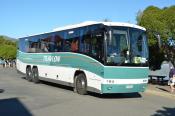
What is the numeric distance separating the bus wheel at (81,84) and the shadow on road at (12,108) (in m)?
3.30

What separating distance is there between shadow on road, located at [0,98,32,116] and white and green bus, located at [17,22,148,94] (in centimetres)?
349

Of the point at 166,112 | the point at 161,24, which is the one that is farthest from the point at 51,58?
the point at 166,112

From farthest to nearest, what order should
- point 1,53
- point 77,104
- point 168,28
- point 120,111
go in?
point 1,53 < point 168,28 < point 77,104 < point 120,111

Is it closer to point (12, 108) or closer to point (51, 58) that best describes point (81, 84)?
point (51, 58)

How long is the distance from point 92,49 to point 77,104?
332cm

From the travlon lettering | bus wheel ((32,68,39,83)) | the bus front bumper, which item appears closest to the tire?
bus wheel ((32,68,39,83))

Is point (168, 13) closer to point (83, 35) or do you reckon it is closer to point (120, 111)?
point (83, 35)

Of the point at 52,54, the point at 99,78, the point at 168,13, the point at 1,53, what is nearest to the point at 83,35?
the point at 99,78

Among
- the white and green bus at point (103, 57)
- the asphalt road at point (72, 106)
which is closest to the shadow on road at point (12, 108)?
the asphalt road at point (72, 106)

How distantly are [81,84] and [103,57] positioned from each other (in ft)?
8.68

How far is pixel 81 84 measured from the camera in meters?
19.0

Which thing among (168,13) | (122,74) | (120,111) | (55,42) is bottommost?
(120,111)

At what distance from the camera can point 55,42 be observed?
22.3m

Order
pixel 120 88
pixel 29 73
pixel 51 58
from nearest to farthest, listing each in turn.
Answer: pixel 120 88 → pixel 51 58 → pixel 29 73
